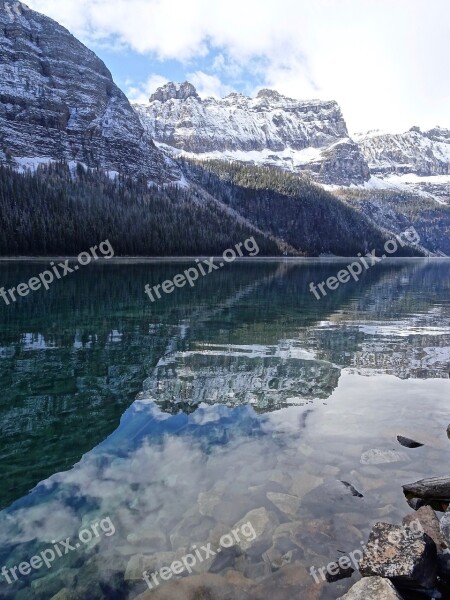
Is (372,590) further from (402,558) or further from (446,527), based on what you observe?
(446,527)

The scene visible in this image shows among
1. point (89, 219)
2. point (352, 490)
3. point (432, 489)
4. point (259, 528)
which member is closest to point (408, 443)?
point (432, 489)

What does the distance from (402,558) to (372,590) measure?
86 cm

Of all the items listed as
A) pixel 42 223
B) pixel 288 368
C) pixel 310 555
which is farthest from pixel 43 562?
pixel 42 223

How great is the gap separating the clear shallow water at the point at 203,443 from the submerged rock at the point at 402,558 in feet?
1.97

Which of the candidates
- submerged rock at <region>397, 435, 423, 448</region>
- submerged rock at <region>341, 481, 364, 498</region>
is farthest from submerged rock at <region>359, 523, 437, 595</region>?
submerged rock at <region>397, 435, 423, 448</region>

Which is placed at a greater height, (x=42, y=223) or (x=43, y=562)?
(x=42, y=223)

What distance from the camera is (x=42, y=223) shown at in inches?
5025

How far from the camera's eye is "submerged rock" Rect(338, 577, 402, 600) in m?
6.72

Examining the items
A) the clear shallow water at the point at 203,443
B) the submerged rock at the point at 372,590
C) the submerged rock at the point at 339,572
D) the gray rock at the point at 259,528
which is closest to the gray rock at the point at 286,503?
the clear shallow water at the point at 203,443

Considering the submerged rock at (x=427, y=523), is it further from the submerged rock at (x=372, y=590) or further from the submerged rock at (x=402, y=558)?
the submerged rock at (x=372, y=590)

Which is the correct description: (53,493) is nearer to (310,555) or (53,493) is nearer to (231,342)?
(310,555)

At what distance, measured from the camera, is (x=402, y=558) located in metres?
7.42

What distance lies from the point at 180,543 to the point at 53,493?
337cm

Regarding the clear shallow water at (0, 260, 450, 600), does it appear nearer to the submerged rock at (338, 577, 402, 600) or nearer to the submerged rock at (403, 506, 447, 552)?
the submerged rock at (403, 506, 447, 552)
